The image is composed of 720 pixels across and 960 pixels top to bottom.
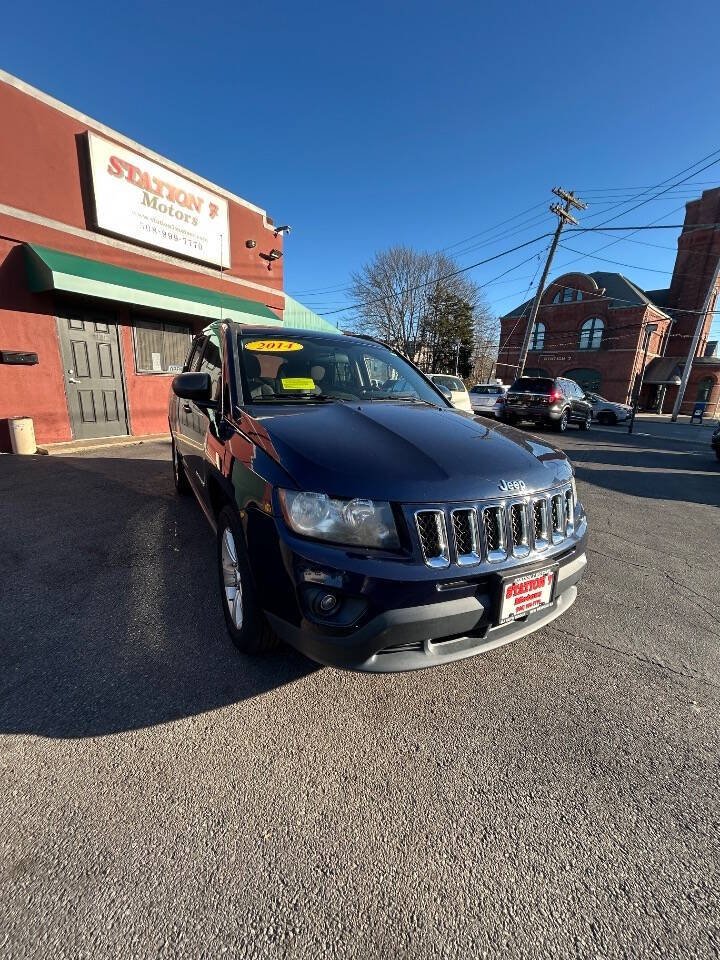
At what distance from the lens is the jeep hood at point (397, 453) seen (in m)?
1.69

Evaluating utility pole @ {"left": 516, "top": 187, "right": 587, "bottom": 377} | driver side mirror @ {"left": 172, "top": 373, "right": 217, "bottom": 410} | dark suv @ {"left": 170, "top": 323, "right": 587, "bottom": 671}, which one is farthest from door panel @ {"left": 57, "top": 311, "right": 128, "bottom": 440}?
utility pole @ {"left": 516, "top": 187, "right": 587, "bottom": 377}

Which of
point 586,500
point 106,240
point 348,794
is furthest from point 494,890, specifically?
point 106,240

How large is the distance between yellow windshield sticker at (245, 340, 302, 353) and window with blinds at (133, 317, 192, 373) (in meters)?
7.93

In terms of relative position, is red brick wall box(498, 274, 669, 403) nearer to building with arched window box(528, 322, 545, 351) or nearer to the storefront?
building with arched window box(528, 322, 545, 351)

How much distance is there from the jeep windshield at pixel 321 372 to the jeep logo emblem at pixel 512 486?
1.29m

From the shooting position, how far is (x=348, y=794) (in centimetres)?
163

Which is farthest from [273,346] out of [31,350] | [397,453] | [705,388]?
[705,388]

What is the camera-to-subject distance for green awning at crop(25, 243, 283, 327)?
7.29m

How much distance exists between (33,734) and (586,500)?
237 inches

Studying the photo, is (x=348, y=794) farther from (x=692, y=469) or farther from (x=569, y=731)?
(x=692, y=469)

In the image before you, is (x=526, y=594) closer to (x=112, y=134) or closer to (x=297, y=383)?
(x=297, y=383)

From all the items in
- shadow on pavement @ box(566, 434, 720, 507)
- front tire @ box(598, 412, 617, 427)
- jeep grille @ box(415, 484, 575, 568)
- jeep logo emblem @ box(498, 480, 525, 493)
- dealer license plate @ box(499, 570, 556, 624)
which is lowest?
front tire @ box(598, 412, 617, 427)

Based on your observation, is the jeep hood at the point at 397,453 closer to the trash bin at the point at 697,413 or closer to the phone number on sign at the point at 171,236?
the phone number on sign at the point at 171,236

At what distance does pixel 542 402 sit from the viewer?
43.8 feet
